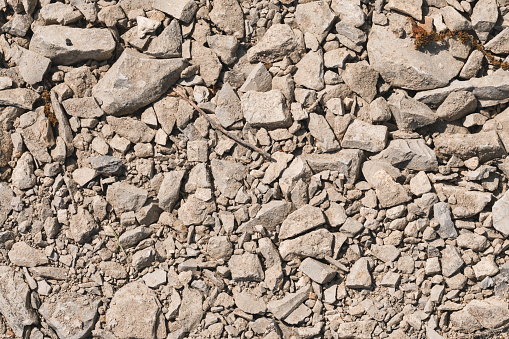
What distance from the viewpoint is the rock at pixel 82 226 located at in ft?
19.9

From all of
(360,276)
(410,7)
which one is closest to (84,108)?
(360,276)

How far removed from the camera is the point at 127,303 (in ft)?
19.4

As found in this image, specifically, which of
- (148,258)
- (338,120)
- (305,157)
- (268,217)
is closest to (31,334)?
(148,258)

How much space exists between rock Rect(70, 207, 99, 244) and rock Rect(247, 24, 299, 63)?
280 cm

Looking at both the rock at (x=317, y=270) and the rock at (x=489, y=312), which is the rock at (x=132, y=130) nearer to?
the rock at (x=317, y=270)

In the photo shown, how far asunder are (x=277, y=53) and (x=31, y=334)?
177 inches

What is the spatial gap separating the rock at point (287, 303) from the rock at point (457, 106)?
264cm

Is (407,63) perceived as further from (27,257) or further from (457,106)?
(27,257)

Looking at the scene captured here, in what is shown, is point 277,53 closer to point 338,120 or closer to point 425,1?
point 338,120

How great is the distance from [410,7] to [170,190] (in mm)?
3690

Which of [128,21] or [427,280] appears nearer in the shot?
[427,280]

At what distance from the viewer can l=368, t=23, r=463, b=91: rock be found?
6133 mm

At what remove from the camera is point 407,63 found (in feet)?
20.1

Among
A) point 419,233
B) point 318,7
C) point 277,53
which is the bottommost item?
point 419,233
